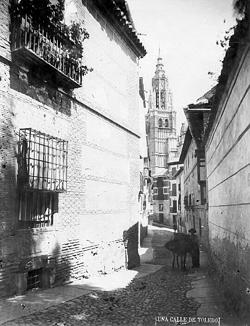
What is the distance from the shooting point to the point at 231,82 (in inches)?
257

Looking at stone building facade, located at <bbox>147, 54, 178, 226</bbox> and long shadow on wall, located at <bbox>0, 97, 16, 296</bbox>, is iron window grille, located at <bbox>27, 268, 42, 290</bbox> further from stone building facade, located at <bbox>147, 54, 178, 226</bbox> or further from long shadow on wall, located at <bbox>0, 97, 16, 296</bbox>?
stone building facade, located at <bbox>147, 54, 178, 226</bbox>

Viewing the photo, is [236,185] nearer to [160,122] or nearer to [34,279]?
[34,279]

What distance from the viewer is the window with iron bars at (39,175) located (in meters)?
7.16

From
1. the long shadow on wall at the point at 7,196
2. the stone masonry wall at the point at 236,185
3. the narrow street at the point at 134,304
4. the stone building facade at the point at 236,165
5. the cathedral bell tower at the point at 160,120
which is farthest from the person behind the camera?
the cathedral bell tower at the point at 160,120

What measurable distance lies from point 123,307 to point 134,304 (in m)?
0.39

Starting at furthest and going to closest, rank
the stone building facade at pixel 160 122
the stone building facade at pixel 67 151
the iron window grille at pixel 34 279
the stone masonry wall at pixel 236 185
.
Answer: the stone building facade at pixel 160 122 < the iron window grille at pixel 34 279 < the stone building facade at pixel 67 151 < the stone masonry wall at pixel 236 185

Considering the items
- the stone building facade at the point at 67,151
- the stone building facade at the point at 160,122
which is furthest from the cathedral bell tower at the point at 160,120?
the stone building facade at the point at 67,151

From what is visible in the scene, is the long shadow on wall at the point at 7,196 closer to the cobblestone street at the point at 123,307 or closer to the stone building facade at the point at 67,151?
the stone building facade at the point at 67,151

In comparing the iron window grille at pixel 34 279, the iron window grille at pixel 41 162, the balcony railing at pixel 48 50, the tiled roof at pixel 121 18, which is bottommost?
the iron window grille at pixel 34 279

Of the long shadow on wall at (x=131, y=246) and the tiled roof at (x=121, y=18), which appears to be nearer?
the tiled roof at (x=121, y=18)

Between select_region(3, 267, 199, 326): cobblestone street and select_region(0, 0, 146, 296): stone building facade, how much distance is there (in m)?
1.12

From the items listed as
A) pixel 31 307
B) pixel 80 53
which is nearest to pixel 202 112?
pixel 80 53

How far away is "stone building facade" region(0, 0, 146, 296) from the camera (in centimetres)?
705

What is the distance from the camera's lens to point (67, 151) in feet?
28.3
